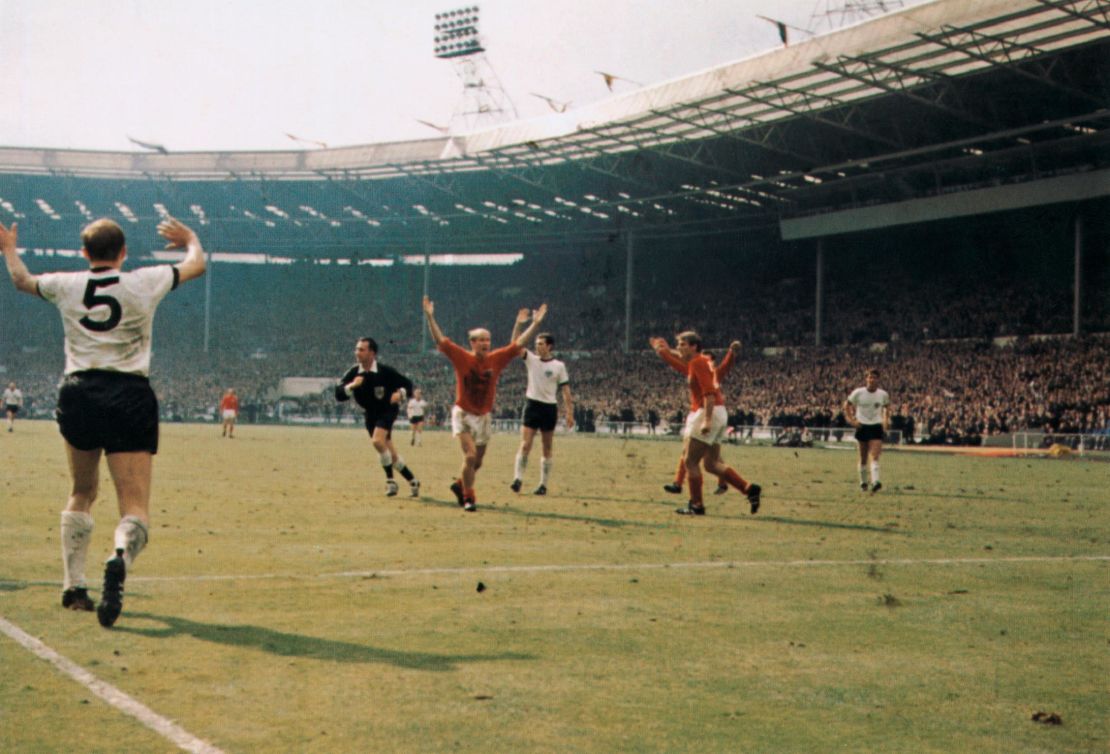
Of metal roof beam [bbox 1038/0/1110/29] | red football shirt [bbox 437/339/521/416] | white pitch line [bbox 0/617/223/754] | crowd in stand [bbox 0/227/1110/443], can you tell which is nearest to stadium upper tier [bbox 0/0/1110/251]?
metal roof beam [bbox 1038/0/1110/29]

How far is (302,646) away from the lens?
5.71m

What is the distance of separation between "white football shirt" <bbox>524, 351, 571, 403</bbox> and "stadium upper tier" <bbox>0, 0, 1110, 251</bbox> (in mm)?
22751

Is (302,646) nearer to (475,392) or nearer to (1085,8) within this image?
(475,392)

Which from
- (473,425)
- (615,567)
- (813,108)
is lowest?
(615,567)

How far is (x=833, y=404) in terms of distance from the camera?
45.8 m

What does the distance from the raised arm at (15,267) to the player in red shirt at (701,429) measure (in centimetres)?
765

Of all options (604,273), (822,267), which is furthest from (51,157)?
(822,267)

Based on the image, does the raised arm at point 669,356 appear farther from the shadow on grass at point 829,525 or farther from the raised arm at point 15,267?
the raised arm at point 15,267

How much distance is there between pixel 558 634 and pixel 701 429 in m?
7.25

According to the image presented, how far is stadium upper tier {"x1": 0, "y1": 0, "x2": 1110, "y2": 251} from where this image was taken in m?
37.2

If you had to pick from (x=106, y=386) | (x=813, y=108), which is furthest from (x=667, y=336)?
(x=106, y=386)

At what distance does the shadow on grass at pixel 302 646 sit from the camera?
543cm

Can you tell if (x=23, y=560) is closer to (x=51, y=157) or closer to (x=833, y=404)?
(x=833, y=404)

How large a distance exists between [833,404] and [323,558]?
1534 inches
